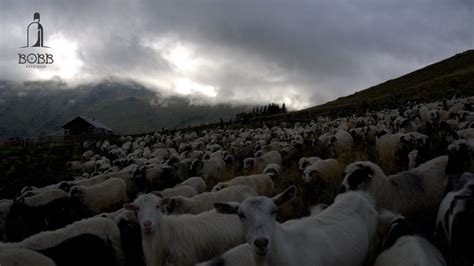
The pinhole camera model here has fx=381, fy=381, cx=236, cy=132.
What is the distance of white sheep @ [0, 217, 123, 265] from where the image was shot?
6238 millimetres

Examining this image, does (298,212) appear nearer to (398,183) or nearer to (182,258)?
(398,183)

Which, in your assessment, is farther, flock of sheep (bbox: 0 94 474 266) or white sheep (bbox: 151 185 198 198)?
white sheep (bbox: 151 185 198 198)

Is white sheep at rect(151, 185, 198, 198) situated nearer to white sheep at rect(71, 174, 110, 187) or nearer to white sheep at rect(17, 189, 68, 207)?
white sheep at rect(17, 189, 68, 207)

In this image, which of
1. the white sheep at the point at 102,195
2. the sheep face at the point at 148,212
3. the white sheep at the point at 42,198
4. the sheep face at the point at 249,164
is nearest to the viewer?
the sheep face at the point at 148,212

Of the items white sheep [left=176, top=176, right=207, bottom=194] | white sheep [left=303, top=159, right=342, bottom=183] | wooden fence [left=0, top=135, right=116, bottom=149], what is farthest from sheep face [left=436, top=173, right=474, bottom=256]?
wooden fence [left=0, top=135, right=116, bottom=149]

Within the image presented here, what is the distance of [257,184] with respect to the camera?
10.4 m

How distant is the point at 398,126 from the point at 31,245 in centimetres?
1412

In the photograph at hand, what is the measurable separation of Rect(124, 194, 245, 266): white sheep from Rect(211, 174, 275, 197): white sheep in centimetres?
293

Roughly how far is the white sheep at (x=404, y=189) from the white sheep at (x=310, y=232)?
1168 mm

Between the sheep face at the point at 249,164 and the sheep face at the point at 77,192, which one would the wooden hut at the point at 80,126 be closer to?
the sheep face at the point at 249,164

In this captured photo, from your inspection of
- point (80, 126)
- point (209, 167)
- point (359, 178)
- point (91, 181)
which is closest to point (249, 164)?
point (209, 167)

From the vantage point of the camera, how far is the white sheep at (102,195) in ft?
40.4

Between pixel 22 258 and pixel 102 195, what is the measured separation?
7.57 metres

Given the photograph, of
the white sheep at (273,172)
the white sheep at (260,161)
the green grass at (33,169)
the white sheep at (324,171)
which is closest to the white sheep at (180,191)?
the white sheep at (273,172)
